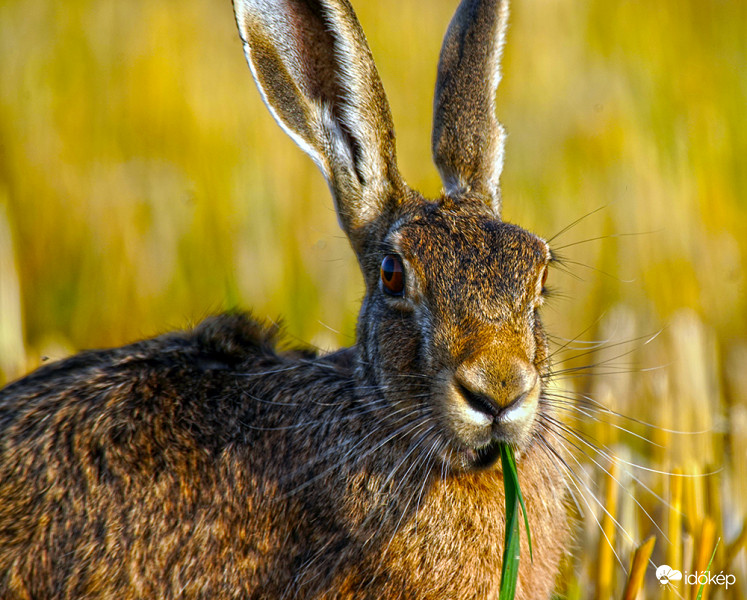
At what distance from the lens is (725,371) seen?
656 cm

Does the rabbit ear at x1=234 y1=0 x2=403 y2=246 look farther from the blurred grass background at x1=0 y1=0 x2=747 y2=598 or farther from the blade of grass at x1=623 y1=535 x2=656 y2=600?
the blade of grass at x1=623 y1=535 x2=656 y2=600

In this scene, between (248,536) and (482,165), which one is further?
(482,165)

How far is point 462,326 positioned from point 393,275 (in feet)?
1.53

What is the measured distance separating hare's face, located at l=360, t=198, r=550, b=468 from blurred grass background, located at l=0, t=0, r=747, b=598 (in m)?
1.75

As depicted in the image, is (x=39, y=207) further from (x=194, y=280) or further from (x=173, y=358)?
(x=173, y=358)

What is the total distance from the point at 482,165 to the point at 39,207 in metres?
3.75

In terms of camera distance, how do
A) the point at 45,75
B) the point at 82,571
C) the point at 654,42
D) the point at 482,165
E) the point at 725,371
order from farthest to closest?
the point at 654,42 → the point at 45,75 → the point at 725,371 → the point at 482,165 → the point at 82,571

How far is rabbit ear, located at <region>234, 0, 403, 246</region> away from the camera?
4551 mm

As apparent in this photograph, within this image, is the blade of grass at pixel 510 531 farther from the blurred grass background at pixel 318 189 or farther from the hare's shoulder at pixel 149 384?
the blurred grass background at pixel 318 189

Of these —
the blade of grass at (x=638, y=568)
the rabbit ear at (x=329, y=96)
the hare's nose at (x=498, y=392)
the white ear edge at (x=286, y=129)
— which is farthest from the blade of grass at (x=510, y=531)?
the white ear edge at (x=286, y=129)

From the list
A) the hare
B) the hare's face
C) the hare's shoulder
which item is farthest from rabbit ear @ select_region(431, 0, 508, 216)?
the hare's shoulder

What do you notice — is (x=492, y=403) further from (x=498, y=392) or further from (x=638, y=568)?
(x=638, y=568)

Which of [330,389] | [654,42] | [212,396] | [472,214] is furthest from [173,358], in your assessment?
[654,42]

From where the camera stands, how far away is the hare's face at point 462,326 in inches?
144
